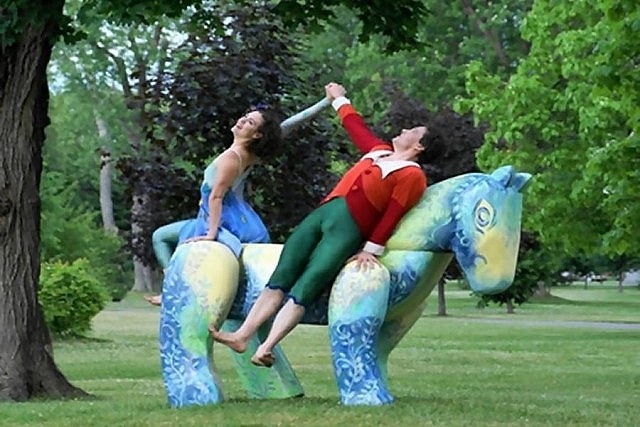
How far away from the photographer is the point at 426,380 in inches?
627

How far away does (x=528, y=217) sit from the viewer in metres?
29.3

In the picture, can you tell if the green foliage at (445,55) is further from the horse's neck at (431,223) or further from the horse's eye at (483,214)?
the horse's eye at (483,214)

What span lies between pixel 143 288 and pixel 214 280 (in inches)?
2191

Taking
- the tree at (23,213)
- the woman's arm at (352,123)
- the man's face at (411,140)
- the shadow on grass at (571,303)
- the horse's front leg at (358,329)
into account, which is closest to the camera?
the horse's front leg at (358,329)

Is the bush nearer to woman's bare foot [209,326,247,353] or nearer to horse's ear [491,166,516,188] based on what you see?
woman's bare foot [209,326,247,353]

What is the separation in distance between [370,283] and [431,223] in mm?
582

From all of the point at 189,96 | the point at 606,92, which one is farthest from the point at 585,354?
the point at 189,96

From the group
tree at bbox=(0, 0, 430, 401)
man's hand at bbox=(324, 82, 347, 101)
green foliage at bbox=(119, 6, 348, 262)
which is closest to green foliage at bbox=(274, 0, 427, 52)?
tree at bbox=(0, 0, 430, 401)

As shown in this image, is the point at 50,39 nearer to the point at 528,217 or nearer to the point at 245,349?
the point at 245,349

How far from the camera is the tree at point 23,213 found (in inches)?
471

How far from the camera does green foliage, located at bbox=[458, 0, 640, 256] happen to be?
26219 millimetres

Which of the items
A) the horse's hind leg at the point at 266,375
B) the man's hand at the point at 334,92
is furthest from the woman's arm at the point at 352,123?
the horse's hind leg at the point at 266,375

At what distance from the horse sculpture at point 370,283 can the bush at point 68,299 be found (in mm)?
15257

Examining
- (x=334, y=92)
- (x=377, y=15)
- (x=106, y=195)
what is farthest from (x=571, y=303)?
(x=334, y=92)
